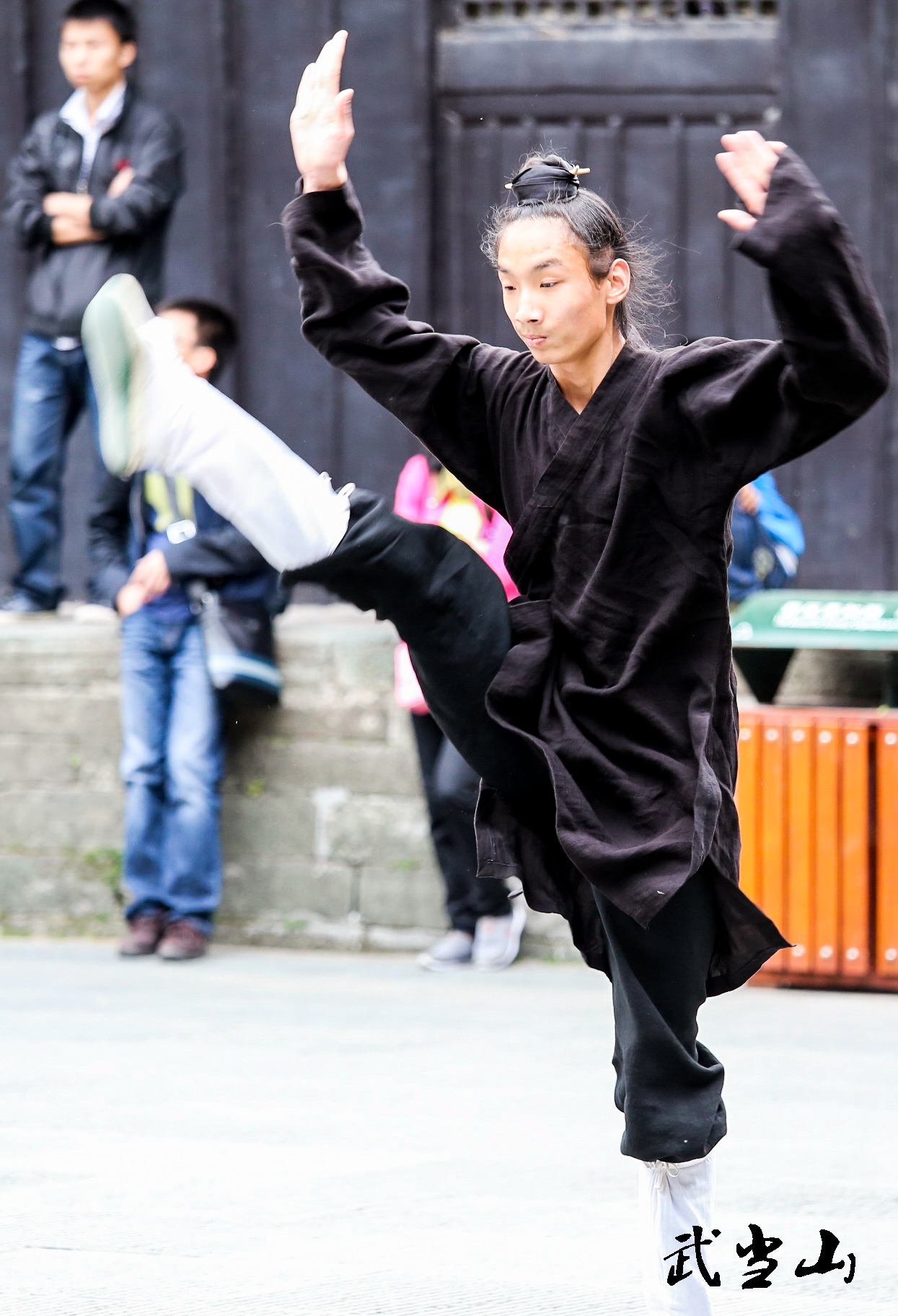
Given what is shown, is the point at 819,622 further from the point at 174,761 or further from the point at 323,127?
the point at 323,127

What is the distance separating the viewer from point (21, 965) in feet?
23.9

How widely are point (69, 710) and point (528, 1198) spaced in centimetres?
407

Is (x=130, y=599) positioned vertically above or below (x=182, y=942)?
above

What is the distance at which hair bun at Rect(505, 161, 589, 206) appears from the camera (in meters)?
3.11

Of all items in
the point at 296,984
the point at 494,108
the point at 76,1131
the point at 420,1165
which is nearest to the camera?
the point at 420,1165

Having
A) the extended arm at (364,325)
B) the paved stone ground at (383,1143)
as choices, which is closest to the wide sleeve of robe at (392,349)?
the extended arm at (364,325)

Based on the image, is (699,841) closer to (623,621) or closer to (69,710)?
(623,621)

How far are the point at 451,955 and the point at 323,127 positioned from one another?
4388mm

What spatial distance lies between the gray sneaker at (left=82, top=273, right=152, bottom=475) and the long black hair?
0.62m

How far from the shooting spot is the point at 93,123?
7.71 meters

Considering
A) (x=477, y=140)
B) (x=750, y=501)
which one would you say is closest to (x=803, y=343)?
(x=750, y=501)

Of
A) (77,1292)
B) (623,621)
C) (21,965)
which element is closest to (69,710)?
(21,965)

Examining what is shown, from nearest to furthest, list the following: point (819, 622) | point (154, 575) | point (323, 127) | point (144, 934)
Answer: point (323, 127), point (819, 622), point (154, 575), point (144, 934)

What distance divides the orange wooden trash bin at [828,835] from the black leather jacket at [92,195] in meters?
3.02
